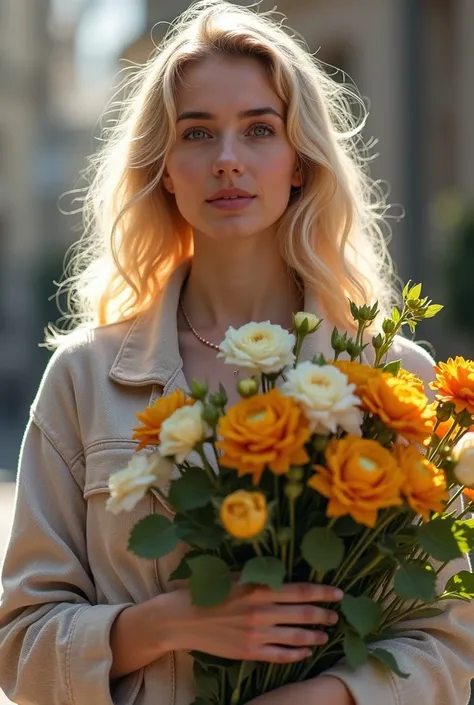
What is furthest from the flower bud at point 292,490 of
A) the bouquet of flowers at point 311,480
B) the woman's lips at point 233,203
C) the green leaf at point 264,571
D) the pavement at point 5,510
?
the pavement at point 5,510

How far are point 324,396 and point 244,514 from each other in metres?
0.21

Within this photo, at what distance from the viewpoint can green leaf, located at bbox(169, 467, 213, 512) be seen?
6.55ft

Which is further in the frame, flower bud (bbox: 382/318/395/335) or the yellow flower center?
flower bud (bbox: 382/318/395/335)

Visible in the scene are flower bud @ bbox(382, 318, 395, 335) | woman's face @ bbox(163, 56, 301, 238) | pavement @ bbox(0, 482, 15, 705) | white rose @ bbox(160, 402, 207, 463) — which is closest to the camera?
white rose @ bbox(160, 402, 207, 463)

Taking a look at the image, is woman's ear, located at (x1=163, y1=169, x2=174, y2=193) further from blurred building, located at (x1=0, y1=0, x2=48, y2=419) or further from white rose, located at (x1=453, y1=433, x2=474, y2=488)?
blurred building, located at (x1=0, y1=0, x2=48, y2=419)

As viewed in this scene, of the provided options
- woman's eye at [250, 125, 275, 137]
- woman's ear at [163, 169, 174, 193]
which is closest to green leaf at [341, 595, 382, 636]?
woman's eye at [250, 125, 275, 137]

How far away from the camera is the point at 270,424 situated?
1.90 metres

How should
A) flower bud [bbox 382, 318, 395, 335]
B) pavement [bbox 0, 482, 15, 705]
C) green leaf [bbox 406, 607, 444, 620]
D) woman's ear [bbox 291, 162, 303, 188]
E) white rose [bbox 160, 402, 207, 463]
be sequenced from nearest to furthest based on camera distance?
white rose [bbox 160, 402, 207, 463] < flower bud [bbox 382, 318, 395, 335] < green leaf [bbox 406, 607, 444, 620] < woman's ear [bbox 291, 162, 303, 188] < pavement [bbox 0, 482, 15, 705]

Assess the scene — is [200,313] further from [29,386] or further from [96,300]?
[29,386]

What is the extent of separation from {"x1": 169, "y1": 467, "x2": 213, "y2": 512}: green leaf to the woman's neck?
819 mm

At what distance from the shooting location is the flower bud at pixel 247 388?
198 centimetres

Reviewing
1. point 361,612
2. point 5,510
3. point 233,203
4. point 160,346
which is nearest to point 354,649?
point 361,612

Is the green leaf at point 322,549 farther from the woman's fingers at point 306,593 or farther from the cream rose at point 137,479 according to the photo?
the cream rose at point 137,479

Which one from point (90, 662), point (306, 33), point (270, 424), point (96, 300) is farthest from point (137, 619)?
point (306, 33)
